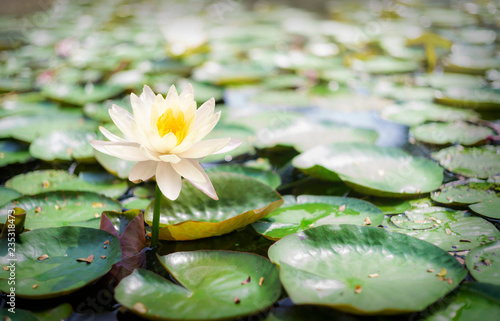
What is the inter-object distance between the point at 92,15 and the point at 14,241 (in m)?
5.33

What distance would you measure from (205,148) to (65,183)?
0.84 metres

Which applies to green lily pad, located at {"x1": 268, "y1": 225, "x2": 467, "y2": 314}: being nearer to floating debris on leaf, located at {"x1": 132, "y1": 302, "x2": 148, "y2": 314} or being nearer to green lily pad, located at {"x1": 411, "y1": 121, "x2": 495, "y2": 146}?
floating debris on leaf, located at {"x1": 132, "y1": 302, "x2": 148, "y2": 314}

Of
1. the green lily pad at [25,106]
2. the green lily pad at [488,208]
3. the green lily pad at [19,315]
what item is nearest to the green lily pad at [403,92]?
the green lily pad at [488,208]

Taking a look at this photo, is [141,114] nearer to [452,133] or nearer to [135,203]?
[135,203]

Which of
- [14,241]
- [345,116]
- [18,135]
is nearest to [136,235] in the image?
[14,241]

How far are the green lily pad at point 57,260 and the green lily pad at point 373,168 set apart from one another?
0.79 m

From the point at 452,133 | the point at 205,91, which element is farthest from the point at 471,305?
the point at 205,91

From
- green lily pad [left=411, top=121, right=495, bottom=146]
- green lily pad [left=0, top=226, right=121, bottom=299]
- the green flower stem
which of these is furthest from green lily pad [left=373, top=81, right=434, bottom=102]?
green lily pad [left=0, top=226, right=121, bottom=299]

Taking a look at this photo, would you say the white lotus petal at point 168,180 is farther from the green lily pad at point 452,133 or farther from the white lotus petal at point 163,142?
the green lily pad at point 452,133

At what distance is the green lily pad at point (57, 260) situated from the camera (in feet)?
3.07

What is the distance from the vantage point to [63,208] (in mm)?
1332

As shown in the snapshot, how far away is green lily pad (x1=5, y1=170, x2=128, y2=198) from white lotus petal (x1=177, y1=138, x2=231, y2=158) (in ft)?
1.94

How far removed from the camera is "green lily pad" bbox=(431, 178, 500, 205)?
4.28 feet

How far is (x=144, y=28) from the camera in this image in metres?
4.57
